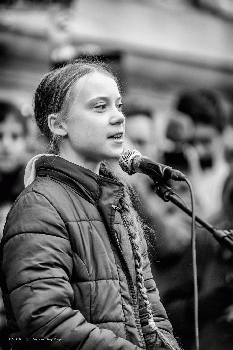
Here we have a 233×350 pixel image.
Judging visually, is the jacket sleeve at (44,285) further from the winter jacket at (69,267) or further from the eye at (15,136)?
the eye at (15,136)

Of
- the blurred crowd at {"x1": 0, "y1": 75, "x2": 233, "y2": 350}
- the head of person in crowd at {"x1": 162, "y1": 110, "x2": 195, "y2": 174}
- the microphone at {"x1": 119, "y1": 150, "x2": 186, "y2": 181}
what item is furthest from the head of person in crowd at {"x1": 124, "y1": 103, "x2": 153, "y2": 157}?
the microphone at {"x1": 119, "y1": 150, "x2": 186, "y2": 181}

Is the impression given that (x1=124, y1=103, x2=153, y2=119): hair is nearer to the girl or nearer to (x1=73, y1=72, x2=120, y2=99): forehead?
the girl

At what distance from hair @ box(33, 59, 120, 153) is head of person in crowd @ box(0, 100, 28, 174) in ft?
4.59

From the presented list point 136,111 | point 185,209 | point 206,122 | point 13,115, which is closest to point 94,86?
point 185,209

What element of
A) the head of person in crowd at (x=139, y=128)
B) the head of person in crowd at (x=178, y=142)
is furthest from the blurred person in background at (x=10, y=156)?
the head of person in crowd at (x=178, y=142)

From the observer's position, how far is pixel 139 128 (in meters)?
4.10

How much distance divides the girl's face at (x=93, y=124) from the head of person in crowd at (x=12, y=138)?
1549mm

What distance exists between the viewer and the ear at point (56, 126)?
6.89 ft

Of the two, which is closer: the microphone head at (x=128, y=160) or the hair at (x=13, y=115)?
the microphone head at (x=128, y=160)

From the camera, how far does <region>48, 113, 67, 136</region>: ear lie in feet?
6.89

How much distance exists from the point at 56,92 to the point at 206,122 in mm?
2731

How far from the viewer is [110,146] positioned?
2.03 meters

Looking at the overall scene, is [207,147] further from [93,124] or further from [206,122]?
[93,124]

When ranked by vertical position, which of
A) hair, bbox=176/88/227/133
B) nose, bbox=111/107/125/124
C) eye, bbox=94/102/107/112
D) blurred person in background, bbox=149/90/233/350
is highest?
hair, bbox=176/88/227/133
